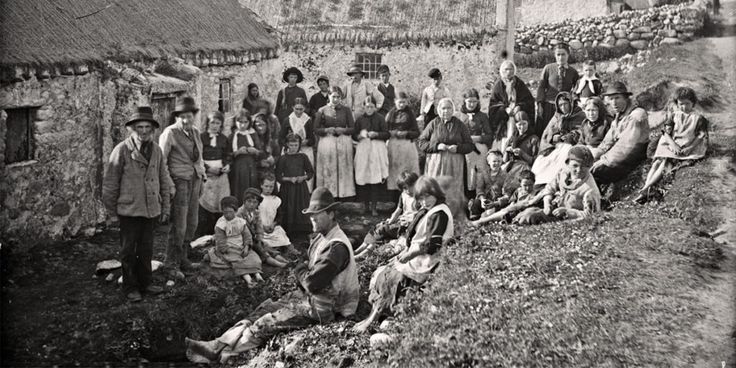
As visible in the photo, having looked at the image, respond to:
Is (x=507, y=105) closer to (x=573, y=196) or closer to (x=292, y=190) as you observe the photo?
(x=573, y=196)

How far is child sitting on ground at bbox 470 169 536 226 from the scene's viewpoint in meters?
9.69

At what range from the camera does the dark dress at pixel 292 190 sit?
10906mm

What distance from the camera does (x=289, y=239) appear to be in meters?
10.9

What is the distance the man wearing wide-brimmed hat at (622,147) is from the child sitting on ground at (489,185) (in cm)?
129

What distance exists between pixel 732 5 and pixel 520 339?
22276 mm

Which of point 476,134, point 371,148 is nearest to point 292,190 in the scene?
point 371,148

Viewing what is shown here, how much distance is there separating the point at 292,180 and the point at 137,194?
290 cm

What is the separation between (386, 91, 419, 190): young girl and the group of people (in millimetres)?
22

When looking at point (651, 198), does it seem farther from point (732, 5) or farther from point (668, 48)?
point (732, 5)

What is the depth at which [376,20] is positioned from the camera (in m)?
18.1

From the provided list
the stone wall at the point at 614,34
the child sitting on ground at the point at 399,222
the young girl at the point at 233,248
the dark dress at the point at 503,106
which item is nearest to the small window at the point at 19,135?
the young girl at the point at 233,248

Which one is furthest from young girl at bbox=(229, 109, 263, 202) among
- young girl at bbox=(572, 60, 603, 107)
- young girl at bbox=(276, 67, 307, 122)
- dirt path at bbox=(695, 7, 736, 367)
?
dirt path at bbox=(695, 7, 736, 367)

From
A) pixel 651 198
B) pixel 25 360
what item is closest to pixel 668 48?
pixel 651 198

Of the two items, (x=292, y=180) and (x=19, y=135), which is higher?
(x=19, y=135)
